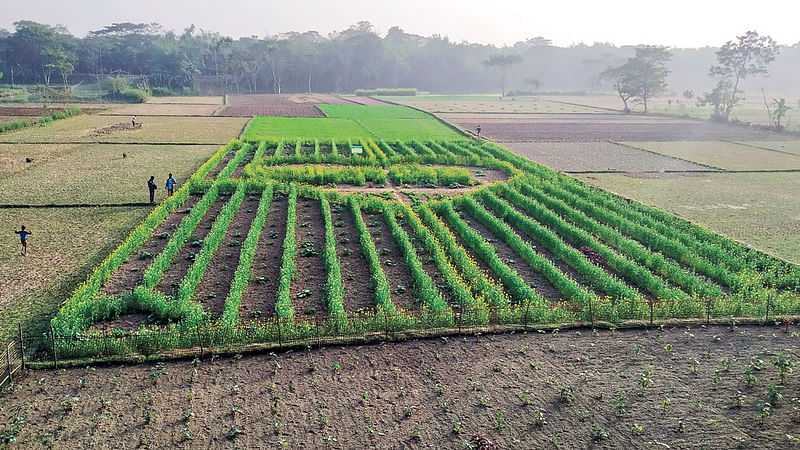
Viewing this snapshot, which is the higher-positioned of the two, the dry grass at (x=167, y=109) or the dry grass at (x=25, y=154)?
the dry grass at (x=167, y=109)

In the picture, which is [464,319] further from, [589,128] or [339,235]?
[589,128]

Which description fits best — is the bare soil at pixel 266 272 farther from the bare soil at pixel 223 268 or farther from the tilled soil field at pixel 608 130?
the tilled soil field at pixel 608 130

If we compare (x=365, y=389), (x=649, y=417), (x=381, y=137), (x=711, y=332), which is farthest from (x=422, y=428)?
(x=381, y=137)

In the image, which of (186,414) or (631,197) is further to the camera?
(631,197)

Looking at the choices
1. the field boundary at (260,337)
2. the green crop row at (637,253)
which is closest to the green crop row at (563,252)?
the green crop row at (637,253)

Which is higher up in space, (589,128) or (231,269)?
(589,128)
